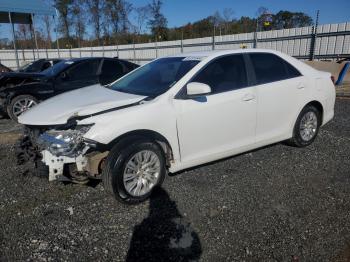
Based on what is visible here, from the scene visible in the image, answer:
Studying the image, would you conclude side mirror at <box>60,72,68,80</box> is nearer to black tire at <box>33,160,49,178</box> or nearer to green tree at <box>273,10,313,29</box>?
black tire at <box>33,160,49,178</box>

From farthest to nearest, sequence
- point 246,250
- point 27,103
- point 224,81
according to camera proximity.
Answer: point 27,103 → point 224,81 → point 246,250

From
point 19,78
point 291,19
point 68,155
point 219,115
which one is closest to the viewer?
point 68,155

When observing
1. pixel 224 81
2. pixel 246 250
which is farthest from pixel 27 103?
pixel 246 250

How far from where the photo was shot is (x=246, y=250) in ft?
9.07

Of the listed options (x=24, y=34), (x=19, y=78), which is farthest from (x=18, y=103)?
(x=24, y=34)

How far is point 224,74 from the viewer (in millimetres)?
4215

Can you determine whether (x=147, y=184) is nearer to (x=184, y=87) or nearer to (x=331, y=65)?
(x=184, y=87)

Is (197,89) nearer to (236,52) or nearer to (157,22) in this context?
(236,52)

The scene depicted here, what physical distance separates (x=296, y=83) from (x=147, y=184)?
2.82m

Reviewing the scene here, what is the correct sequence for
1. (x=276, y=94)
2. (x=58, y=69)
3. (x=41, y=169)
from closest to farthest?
1. (x=41, y=169)
2. (x=276, y=94)
3. (x=58, y=69)

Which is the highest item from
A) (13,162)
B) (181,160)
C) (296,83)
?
(296,83)

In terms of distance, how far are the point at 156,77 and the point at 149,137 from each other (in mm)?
1107

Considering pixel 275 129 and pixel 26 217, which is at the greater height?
pixel 275 129

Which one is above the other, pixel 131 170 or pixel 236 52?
pixel 236 52
